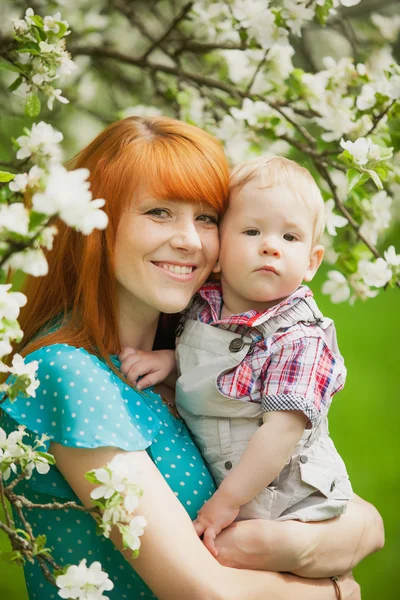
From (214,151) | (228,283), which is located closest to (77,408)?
(228,283)

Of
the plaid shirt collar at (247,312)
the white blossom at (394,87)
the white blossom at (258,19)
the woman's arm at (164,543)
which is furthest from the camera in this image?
the white blossom at (258,19)

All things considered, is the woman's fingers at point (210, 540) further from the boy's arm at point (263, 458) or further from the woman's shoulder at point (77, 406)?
the woman's shoulder at point (77, 406)

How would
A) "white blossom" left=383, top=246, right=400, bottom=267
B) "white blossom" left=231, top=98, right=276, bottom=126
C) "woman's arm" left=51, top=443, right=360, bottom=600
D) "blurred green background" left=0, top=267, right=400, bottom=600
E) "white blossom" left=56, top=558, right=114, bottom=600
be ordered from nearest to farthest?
"white blossom" left=56, top=558, right=114, bottom=600
"woman's arm" left=51, top=443, right=360, bottom=600
"white blossom" left=383, top=246, right=400, bottom=267
"white blossom" left=231, top=98, right=276, bottom=126
"blurred green background" left=0, top=267, right=400, bottom=600

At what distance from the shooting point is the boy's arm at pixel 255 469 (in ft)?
6.26

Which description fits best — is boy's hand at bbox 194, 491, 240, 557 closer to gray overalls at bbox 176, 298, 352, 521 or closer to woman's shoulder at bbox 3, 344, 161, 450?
gray overalls at bbox 176, 298, 352, 521

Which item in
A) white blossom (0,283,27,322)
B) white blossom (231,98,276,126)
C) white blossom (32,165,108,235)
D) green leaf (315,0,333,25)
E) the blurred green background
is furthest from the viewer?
the blurred green background

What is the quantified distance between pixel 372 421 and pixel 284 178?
2847 mm

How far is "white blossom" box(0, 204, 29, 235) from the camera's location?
1.20 m

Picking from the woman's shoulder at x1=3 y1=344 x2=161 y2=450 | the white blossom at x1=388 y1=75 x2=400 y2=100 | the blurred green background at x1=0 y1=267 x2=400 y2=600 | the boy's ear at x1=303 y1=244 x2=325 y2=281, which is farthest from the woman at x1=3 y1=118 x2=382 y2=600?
the blurred green background at x1=0 y1=267 x2=400 y2=600

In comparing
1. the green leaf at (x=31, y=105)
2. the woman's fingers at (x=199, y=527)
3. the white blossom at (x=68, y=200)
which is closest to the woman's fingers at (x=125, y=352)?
the woman's fingers at (x=199, y=527)

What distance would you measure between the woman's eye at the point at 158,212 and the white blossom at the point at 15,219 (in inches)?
34.1

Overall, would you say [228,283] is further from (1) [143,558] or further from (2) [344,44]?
(2) [344,44]

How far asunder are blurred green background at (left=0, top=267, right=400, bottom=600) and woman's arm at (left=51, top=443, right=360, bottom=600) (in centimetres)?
216

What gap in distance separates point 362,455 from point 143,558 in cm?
293
